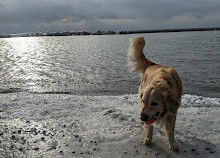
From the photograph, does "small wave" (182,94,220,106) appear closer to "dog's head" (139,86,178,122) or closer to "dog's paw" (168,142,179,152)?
"dog's paw" (168,142,179,152)

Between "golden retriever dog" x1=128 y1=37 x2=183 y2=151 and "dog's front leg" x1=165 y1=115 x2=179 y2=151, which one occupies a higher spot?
"golden retriever dog" x1=128 y1=37 x2=183 y2=151

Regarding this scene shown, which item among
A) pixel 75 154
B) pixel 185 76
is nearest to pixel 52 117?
pixel 75 154

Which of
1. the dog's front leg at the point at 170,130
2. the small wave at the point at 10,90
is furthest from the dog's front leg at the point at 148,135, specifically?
the small wave at the point at 10,90

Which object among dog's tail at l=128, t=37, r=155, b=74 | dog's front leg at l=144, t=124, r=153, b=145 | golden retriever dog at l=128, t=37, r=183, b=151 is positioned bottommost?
dog's front leg at l=144, t=124, r=153, b=145

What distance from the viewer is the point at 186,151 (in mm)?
5047

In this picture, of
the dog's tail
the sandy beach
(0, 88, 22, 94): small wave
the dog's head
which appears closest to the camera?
the dog's head

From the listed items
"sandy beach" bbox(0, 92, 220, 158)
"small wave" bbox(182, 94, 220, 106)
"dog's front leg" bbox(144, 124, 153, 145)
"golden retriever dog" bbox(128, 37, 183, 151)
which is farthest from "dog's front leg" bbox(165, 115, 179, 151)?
"small wave" bbox(182, 94, 220, 106)

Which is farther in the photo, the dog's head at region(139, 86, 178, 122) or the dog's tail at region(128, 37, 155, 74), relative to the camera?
the dog's tail at region(128, 37, 155, 74)

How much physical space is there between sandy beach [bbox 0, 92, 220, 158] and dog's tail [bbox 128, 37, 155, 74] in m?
1.47

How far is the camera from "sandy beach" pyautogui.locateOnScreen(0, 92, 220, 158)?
495 cm

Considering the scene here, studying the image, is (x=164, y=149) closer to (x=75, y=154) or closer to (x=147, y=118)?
(x=147, y=118)

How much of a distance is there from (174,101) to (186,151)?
4.21 ft

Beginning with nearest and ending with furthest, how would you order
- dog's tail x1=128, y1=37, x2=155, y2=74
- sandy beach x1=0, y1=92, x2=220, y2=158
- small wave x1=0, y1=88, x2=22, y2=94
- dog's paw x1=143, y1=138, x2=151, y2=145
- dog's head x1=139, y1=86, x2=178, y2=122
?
dog's head x1=139, y1=86, x2=178, y2=122, sandy beach x1=0, y1=92, x2=220, y2=158, dog's paw x1=143, y1=138, x2=151, y2=145, dog's tail x1=128, y1=37, x2=155, y2=74, small wave x1=0, y1=88, x2=22, y2=94

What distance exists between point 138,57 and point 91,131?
9.94 ft
